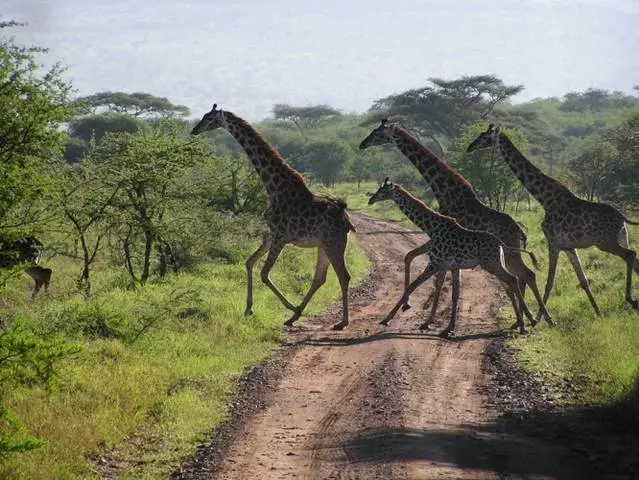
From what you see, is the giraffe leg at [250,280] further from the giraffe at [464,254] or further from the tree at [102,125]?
the tree at [102,125]

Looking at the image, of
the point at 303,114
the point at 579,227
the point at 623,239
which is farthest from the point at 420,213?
the point at 303,114

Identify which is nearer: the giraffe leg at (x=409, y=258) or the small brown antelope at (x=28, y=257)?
the small brown antelope at (x=28, y=257)

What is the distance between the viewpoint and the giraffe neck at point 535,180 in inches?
567

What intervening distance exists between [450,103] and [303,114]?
3233cm

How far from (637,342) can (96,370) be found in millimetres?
6150

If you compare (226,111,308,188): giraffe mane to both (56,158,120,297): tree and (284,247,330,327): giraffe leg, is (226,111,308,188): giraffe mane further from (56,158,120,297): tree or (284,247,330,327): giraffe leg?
(56,158,120,297): tree

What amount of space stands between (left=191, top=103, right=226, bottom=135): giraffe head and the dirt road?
382cm

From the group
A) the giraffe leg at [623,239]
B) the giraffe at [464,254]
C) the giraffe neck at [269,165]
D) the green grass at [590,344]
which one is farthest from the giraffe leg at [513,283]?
the giraffe neck at [269,165]

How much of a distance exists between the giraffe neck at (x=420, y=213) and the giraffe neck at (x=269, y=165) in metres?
1.42

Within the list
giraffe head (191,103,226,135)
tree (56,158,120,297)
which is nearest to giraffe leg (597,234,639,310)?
giraffe head (191,103,226,135)

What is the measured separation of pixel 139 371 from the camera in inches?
381

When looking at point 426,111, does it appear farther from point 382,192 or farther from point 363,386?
point 363,386

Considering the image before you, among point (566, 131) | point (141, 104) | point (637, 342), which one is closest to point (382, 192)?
point (637, 342)

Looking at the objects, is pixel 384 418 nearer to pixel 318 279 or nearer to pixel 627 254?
pixel 318 279
